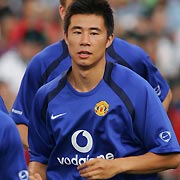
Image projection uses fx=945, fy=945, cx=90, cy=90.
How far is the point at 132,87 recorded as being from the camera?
22.4ft

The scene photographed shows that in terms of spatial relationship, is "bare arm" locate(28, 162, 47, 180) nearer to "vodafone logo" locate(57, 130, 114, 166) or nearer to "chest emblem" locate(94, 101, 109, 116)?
"vodafone logo" locate(57, 130, 114, 166)

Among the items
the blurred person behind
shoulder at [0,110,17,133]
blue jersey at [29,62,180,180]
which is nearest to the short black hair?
blue jersey at [29,62,180,180]

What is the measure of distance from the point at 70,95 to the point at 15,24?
25.2 feet

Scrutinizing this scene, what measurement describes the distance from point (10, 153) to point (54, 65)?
213 cm

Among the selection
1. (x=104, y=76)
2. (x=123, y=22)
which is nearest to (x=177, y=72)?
(x=123, y=22)

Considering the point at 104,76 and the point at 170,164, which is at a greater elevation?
the point at 104,76

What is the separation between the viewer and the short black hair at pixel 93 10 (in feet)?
22.7

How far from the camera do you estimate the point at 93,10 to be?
6.91 metres

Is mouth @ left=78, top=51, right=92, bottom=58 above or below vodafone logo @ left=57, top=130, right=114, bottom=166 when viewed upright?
above

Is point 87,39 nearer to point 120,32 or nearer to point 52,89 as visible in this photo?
point 52,89

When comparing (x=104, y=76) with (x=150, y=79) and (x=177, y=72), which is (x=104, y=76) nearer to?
(x=150, y=79)

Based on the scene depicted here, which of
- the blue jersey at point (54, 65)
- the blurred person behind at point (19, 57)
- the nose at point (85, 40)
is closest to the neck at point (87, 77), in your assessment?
the nose at point (85, 40)

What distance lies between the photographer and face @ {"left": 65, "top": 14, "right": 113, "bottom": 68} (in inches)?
266

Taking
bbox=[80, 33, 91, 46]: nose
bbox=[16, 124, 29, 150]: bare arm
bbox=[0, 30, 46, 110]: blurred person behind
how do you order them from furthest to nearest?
bbox=[0, 30, 46, 110]: blurred person behind < bbox=[16, 124, 29, 150]: bare arm < bbox=[80, 33, 91, 46]: nose
